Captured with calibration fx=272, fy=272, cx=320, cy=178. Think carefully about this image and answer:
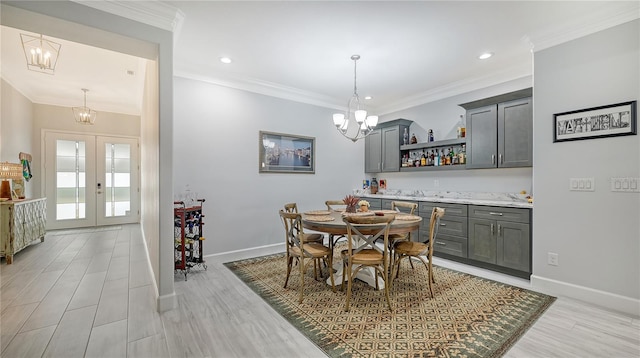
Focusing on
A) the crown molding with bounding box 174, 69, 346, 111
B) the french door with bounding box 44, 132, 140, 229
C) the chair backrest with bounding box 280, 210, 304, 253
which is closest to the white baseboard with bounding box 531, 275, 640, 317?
the chair backrest with bounding box 280, 210, 304, 253

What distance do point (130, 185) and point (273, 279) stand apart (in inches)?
226

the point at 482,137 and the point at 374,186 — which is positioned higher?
the point at 482,137

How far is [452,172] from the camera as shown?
4.58m

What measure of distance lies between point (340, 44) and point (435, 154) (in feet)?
8.72

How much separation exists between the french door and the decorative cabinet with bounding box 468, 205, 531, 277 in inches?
296

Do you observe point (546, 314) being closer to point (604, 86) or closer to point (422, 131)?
point (604, 86)

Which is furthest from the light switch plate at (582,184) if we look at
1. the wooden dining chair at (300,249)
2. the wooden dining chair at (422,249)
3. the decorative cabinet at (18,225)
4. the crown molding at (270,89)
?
the decorative cabinet at (18,225)

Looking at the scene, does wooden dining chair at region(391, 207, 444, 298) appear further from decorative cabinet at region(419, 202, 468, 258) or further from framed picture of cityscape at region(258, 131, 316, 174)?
framed picture of cityscape at region(258, 131, 316, 174)

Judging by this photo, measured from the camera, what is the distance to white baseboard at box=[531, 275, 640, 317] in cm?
242

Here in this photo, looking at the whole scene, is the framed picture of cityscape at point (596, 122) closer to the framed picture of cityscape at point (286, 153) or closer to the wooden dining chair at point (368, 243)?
the wooden dining chair at point (368, 243)

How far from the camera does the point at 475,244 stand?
12.0 feet

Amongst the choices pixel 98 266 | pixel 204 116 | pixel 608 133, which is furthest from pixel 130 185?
pixel 608 133

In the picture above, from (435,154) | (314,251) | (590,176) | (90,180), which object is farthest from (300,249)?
(90,180)

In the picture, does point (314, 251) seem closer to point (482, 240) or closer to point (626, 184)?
point (482, 240)
